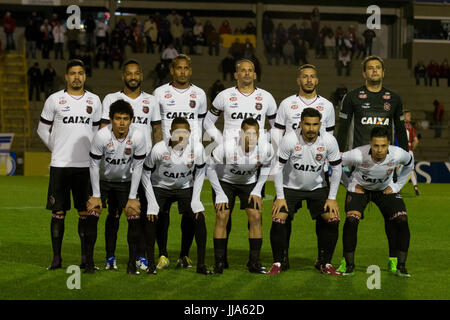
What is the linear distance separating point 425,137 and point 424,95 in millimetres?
4534

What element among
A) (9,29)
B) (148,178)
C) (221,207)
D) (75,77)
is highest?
(9,29)

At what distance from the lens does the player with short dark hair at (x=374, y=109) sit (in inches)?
353

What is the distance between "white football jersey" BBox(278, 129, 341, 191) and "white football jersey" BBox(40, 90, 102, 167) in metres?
2.20

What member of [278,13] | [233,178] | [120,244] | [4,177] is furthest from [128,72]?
[278,13]

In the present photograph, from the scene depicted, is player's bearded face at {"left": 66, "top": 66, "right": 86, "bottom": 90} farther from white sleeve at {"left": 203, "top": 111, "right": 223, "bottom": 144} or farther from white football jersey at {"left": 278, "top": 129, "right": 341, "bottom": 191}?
white football jersey at {"left": 278, "top": 129, "right": 341, "bottom": 191}

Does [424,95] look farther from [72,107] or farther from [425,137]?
[72,107]

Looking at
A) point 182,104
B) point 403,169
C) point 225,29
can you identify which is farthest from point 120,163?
point 225,29

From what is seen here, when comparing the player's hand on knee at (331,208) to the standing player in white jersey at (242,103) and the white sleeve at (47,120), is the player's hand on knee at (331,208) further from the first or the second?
the white sleeve at (47,120)

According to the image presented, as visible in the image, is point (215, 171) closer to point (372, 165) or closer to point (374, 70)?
point (372, 165)

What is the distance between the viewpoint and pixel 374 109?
29.8 ft

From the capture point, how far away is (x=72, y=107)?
890cm

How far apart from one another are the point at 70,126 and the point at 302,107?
8.71 ft

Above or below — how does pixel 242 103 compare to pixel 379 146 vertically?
above

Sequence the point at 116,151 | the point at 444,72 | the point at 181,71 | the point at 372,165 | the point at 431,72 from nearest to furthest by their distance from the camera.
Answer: the point at 116,151, the point at 372,165, the point at 181,71, the point at 431,72, the point at 444,72
